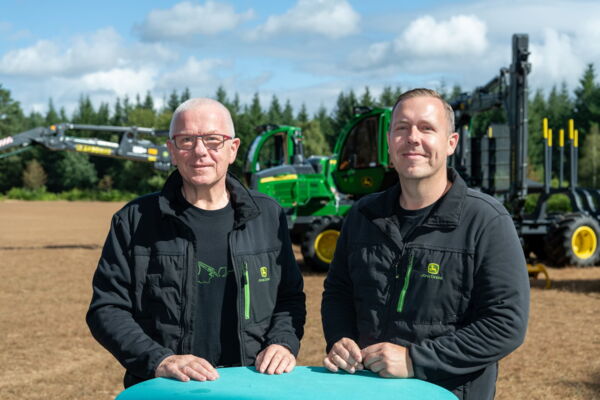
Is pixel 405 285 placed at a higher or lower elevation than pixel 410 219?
lower

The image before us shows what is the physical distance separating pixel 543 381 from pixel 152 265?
444 cm

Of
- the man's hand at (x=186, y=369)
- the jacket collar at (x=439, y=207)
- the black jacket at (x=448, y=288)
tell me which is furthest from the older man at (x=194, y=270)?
the jacket collar at (x=439, y=207)

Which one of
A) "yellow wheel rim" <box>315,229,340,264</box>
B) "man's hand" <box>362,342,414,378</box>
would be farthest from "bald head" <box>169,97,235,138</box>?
"yellow wheel rim" <box>315,229,340,264</box>

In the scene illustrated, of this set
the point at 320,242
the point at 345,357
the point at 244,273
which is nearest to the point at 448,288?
the point at 345,357

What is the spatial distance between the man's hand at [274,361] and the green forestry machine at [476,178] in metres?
9.68

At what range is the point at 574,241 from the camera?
44.7 ft

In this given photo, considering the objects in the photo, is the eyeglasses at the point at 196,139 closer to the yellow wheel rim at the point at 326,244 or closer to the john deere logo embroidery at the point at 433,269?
the john deere logo embroidery at the point at 433,269

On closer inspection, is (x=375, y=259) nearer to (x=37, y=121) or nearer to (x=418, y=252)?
(x=418, y=252)

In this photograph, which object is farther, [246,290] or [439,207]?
[246,290]

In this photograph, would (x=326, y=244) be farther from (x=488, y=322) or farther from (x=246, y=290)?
(x=488, y=322)

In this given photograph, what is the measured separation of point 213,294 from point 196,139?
56cm

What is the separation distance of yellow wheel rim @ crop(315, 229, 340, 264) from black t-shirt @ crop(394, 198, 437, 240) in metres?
10.2

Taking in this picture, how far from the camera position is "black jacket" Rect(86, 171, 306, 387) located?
2.52 m

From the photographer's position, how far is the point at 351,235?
2590 mm
